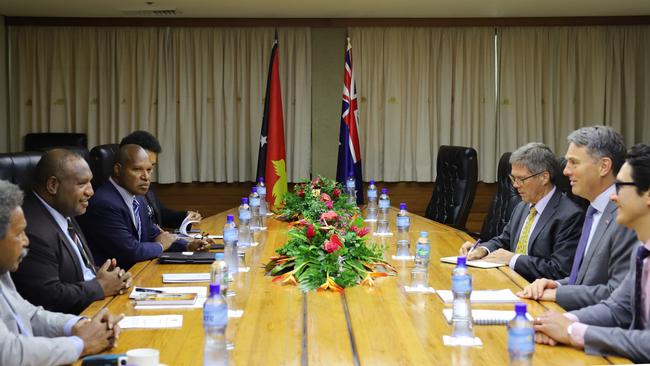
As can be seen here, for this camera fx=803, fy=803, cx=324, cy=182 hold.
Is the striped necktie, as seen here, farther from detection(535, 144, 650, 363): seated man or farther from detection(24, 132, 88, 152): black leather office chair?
detection(24, 132, 88, 152): black leather office chair

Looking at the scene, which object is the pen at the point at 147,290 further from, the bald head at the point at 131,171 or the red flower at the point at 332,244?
the bald head at the point at 131,171

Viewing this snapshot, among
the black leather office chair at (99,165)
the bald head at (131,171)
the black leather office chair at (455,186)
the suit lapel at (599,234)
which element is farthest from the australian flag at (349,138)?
the suit lapel at (599,234)

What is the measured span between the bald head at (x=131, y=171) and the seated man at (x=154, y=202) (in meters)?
0.85

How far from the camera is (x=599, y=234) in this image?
3.17m

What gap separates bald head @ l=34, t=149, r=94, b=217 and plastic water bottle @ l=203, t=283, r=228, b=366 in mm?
1397

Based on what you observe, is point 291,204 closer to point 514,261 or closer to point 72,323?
point 514,261

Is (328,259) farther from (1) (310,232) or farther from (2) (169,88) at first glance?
(2) (169,88)

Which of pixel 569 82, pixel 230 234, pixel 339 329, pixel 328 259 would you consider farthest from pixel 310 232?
pixel 569 82

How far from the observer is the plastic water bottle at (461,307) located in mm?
2482

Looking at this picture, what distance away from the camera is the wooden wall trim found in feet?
29.0

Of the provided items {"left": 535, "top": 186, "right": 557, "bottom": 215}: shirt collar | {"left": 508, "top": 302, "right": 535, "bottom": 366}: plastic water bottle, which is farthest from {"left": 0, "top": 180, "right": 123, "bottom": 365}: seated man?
{"left": 535, "top": 186, "right": 557, "bottom": 215}: shirt collar

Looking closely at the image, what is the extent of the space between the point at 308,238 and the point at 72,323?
1174 mm

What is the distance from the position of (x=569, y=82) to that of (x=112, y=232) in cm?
635

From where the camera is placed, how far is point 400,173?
912 cm
